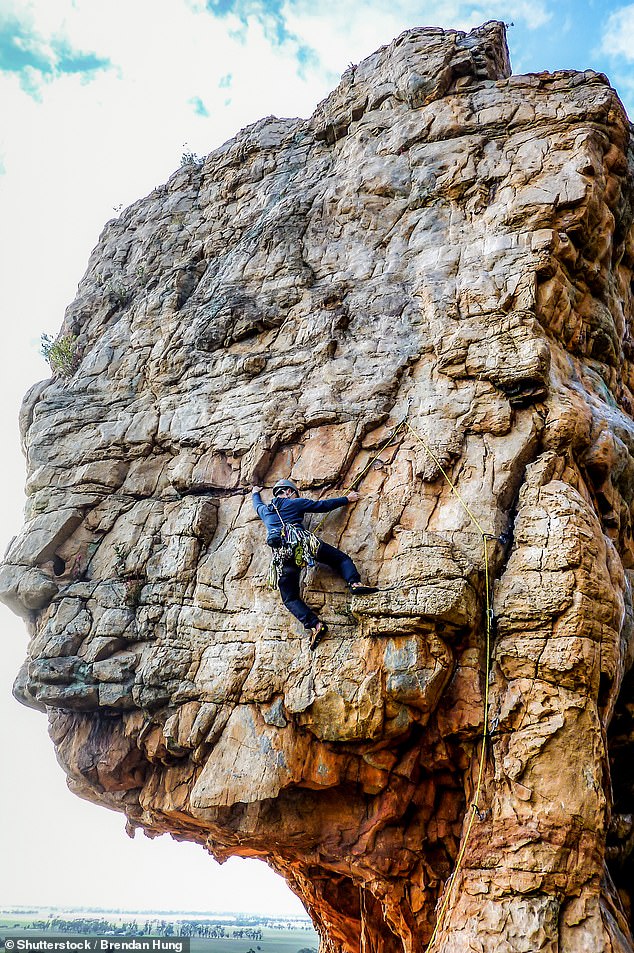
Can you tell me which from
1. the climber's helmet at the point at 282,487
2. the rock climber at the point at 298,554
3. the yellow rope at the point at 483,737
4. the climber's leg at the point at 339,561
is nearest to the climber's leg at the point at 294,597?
the rock climber at the point at 298,554

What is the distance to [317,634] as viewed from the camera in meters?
9.48

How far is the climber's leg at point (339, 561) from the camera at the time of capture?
963 centimetres

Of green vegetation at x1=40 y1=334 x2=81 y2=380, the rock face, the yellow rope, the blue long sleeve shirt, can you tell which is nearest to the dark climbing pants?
the rock face

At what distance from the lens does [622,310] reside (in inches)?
536

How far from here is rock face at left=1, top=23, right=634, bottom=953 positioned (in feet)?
28.0

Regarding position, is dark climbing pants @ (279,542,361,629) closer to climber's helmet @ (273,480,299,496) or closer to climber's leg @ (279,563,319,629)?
climber's leg @ (279,563,319,629)

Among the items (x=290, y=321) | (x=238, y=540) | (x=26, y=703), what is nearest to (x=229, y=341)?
(x=290, y=321)

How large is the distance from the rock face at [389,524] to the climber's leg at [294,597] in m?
0.32

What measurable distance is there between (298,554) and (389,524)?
152cm

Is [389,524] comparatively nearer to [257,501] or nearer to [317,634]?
[317,634]

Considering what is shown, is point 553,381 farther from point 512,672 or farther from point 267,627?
point 267,627

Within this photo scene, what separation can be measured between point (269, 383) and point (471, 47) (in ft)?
31.0

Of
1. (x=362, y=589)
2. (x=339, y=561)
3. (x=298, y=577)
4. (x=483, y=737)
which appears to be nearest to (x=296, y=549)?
(x=298, y=577)

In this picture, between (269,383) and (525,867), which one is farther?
(269,383)
